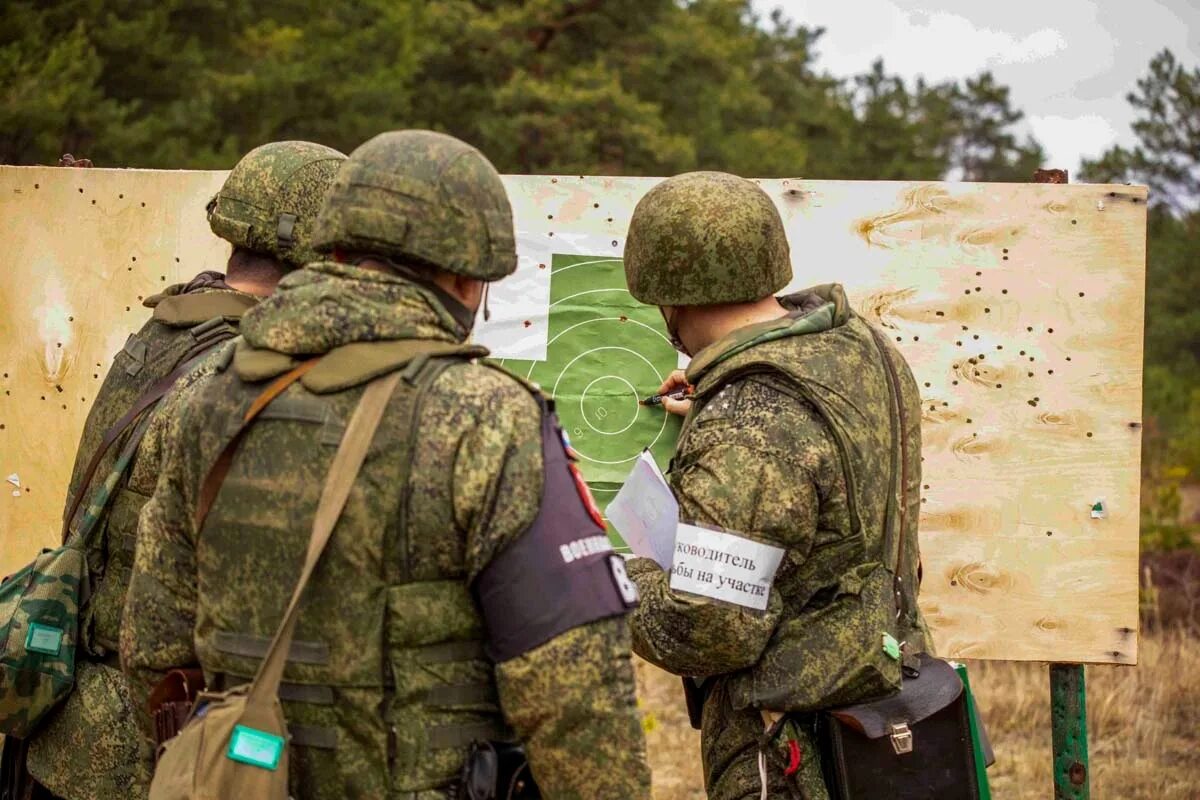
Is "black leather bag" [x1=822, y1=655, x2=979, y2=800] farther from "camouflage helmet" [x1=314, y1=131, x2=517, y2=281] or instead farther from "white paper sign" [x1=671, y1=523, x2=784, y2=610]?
"camouflage helmet" [x1=314, y1=131, x2=517, y2=281]

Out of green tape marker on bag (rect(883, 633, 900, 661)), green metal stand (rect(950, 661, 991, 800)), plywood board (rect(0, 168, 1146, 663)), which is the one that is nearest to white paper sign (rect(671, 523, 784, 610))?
green tape marker on bag (rect(883, 633, 900, 661))

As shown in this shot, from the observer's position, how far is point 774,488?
3.12m

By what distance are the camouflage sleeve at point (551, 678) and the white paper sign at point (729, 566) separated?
786mm

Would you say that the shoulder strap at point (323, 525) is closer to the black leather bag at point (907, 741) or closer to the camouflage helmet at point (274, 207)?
the camouflage helmet at point (274, 207)

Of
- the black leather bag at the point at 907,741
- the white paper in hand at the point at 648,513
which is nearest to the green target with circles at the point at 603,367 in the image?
the white paper in hand at the point at 648,513

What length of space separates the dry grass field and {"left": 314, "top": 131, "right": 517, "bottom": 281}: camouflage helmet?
14.5 feet

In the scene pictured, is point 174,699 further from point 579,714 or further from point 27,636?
point 579,714

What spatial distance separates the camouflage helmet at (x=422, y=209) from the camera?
8.32 ft

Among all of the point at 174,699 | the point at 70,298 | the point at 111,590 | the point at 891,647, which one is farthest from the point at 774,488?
the point at 70,298

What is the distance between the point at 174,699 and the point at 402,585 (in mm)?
665

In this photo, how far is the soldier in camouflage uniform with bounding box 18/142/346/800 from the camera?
10.7ft

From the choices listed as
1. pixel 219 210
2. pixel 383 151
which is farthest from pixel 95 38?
pixel 383 151

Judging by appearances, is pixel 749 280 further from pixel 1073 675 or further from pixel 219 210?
pixel 1073 675

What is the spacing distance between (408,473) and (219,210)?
5.13 ft
